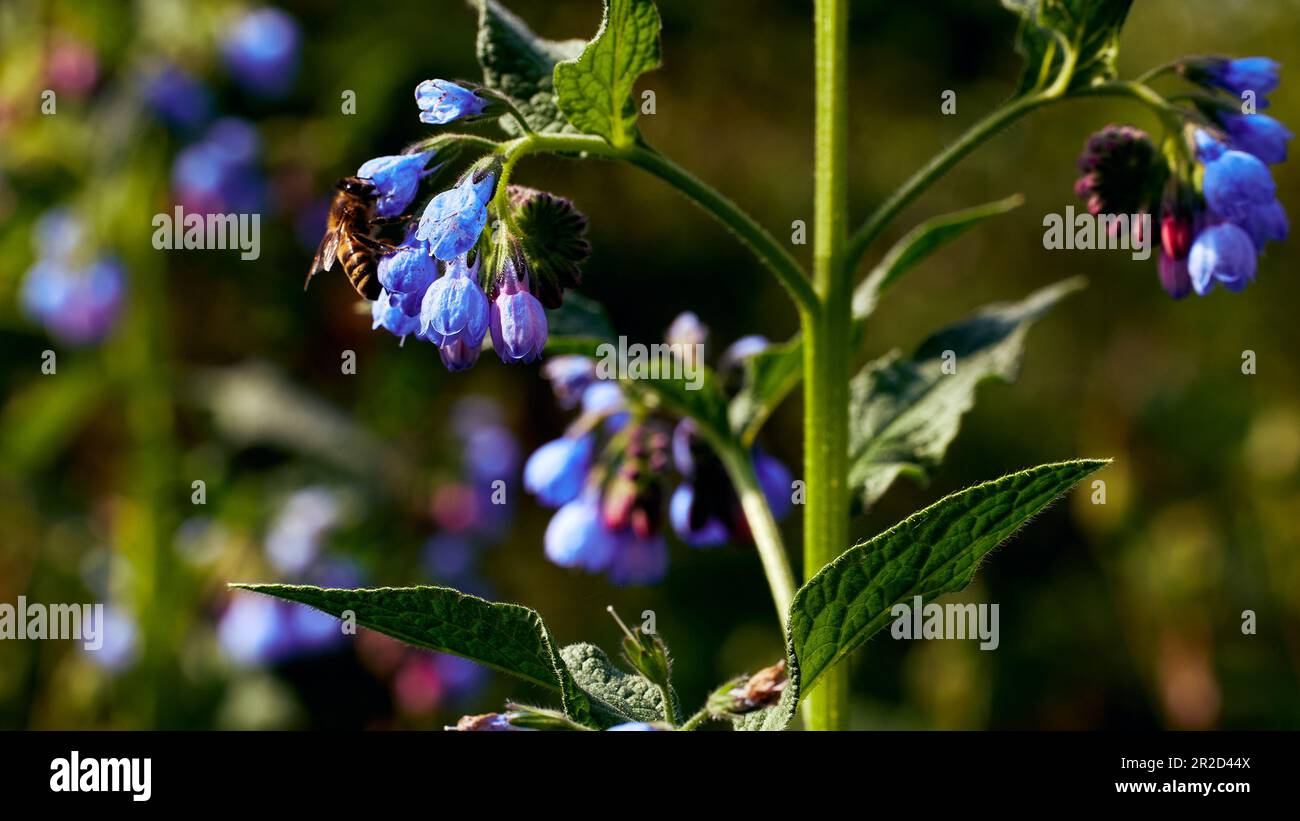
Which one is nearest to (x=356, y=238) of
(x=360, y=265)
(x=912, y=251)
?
(x=360, y=265)

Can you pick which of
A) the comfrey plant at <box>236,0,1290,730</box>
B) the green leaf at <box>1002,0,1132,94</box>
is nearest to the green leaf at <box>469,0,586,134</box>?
the comfrey plant at <box>236,0,1290,730</box>

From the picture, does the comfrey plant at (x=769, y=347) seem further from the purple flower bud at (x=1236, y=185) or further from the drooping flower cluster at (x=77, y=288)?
the drooping flower cluster at (x=77, y=288)

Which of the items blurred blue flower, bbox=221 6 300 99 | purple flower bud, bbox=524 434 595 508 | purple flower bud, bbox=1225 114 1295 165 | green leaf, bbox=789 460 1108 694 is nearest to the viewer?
green leaf, bbox=789 460 1108 694

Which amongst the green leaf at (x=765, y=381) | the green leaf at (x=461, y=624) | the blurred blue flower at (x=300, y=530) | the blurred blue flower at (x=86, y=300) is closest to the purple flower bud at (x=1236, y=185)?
the green leaf at (x=765, y=381)

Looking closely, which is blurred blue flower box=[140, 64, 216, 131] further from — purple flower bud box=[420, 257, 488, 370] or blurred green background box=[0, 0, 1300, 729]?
purple flower bud box=[420, 257, 488, 370]
